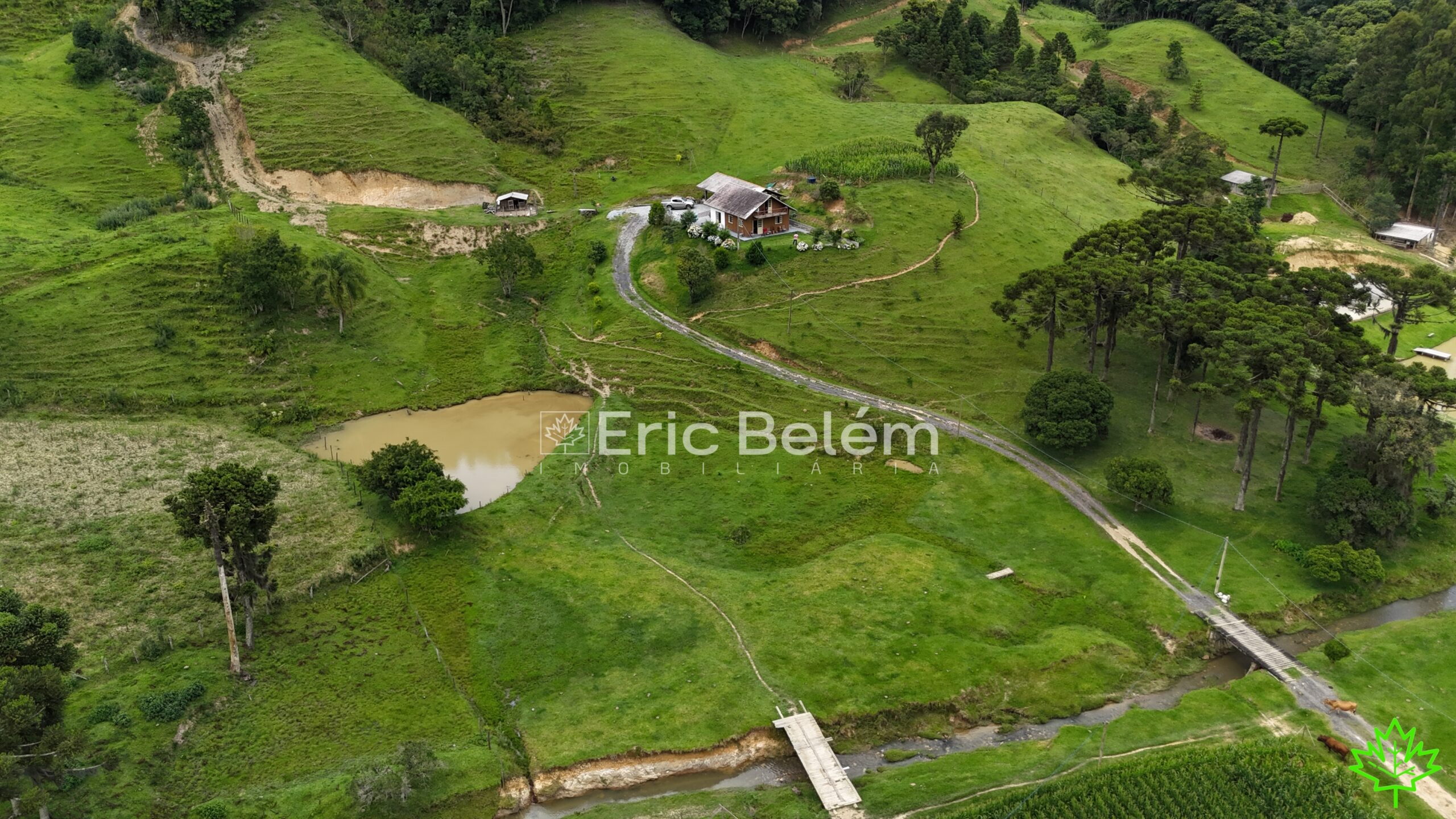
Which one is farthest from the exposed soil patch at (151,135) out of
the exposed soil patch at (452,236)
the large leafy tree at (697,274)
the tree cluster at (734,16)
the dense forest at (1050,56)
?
the tree cluster at (734,16)

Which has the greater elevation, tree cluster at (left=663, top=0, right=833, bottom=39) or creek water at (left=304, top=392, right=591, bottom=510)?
tree cluster at (left=663, top=0, right=833, bottom=39)

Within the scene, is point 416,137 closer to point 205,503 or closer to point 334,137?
point 334,137

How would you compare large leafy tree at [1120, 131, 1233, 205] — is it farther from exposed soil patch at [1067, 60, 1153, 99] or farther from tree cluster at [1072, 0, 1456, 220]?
exposed soil patch at [1067, 60, 1153, 99]

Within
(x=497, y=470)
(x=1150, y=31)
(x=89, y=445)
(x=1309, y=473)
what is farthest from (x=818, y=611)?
(x=1150, y=31)

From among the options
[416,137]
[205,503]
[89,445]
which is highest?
[416,137]

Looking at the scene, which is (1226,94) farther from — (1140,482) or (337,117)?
(337,117)

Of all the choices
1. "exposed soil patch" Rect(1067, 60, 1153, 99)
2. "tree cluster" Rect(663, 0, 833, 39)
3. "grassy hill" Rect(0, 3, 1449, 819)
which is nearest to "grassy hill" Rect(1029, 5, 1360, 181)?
"exposed soil patch" Rect(1067, 60, 1153, 99)

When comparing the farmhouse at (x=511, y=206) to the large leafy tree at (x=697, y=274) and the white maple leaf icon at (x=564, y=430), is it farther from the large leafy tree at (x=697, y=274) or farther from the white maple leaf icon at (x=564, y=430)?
the white maple leaf icon at (x=564, y=430)
